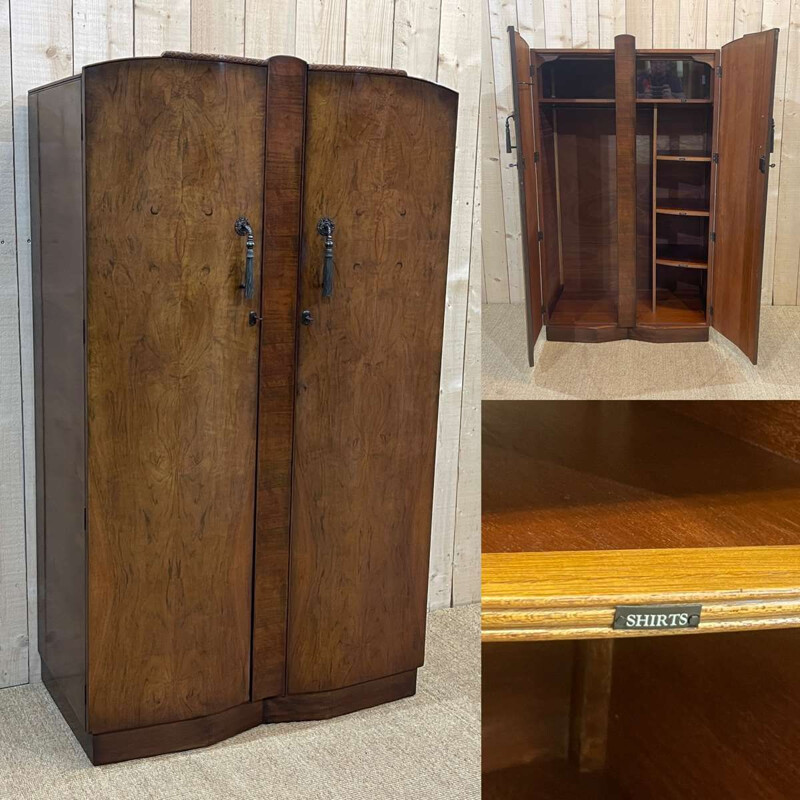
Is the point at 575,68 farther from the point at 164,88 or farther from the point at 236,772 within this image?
the point at 236,772

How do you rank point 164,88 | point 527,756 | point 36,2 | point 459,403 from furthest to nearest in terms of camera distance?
point 459,403, point 36,2, point 164,88, point 527,756

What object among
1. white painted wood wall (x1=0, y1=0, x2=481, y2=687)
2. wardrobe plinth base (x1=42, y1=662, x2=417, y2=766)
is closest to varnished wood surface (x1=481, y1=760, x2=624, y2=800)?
wardrobe plinth base (x1=42, y1=662, x2=417, y2=766)

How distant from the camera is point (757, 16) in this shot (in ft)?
1.52

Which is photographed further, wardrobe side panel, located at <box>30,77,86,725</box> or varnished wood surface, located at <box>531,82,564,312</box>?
wardrobe side panel, located at <box>30,77,86,725</box>

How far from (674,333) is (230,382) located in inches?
50.0

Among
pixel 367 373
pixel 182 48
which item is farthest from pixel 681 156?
pixel 182 48

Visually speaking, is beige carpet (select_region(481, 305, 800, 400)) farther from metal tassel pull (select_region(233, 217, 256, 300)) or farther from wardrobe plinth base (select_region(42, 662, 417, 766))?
wardrobe plinth base (select_region(42, 662, 417, 766))

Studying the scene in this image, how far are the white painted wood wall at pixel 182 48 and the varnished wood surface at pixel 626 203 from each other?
1593mm

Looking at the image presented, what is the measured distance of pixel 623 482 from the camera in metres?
0.66

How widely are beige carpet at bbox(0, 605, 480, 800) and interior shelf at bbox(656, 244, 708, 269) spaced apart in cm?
150

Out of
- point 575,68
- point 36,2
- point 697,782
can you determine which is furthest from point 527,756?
point 36,2

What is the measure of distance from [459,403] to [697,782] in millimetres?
1732

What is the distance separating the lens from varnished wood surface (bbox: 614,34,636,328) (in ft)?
1.58

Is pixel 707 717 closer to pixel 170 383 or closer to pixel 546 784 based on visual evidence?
pixel 546 784
